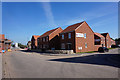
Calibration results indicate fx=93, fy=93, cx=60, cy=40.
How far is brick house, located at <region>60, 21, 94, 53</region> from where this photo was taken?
24641mm

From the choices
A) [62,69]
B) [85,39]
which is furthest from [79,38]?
[62,69]

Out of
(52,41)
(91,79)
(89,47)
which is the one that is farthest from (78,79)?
(52,41)

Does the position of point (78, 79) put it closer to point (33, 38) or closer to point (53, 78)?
point (53, 78)

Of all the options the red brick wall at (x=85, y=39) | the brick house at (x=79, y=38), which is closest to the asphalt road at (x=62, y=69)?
the brick house at (x=79, y=38)

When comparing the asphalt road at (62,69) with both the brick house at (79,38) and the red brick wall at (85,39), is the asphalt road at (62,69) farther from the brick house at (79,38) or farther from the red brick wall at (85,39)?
the red brick wall at (85,39)

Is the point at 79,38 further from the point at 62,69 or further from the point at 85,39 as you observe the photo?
the point at 62,69

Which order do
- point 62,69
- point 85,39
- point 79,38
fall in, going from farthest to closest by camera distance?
1. point 85,39
2. point 79,38
3. point 62,69

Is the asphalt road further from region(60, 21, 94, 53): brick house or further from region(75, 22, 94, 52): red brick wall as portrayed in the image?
region(75, 22, 94, 52): red brick wall

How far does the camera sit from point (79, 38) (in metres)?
25.2

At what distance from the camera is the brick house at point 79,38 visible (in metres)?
24.6

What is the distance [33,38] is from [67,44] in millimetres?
33013

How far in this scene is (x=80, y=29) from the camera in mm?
25859

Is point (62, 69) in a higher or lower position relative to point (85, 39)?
lower

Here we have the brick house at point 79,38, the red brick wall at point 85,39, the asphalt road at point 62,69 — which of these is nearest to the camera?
the asphalt road at point 62,69
